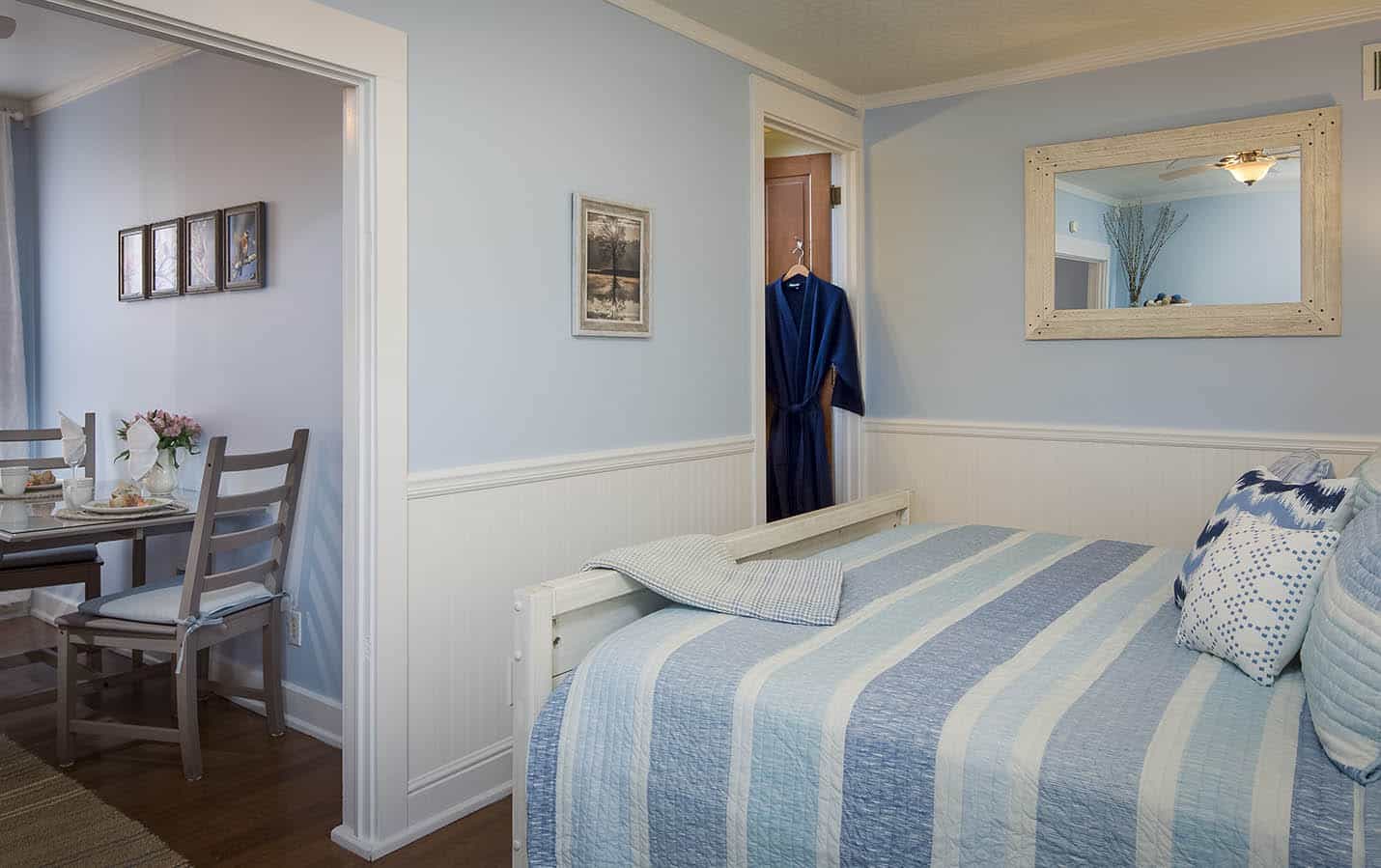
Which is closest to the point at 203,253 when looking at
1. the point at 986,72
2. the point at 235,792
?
the point at 235,792

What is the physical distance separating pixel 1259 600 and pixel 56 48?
4504 mm

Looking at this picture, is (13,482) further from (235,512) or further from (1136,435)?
(1136,435)

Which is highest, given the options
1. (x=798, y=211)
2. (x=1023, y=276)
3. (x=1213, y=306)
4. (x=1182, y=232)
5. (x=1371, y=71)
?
(x=1371, y=71)

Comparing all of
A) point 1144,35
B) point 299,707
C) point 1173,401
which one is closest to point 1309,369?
point 1173,401

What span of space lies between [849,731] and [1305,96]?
3076mm

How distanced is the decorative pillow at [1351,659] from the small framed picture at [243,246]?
3086 millimetres

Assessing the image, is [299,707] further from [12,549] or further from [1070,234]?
[1070,234]

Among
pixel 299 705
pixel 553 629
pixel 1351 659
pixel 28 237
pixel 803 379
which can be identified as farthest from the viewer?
pixel 28 237

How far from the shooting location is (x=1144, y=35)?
11.1 feet

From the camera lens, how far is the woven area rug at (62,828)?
7.29ft

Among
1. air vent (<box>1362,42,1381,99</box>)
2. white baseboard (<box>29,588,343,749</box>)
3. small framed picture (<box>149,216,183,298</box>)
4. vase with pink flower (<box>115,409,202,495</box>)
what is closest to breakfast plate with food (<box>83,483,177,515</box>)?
vase with pink flower (<box>115,409,202,495</box>)

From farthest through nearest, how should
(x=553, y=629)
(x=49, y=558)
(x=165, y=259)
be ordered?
(x=165, y=259) < (x=49, y=558) < (x=553, y=629)

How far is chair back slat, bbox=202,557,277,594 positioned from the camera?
2.72m

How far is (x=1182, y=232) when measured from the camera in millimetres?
3410
